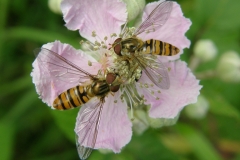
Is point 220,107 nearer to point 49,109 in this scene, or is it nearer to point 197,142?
point 197,142

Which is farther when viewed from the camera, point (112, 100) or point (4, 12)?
point (4, 12)

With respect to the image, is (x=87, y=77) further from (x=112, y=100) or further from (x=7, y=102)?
(x=7, y=102)

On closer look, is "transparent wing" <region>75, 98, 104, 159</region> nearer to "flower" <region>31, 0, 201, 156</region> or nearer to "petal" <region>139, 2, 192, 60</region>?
"flower" <region>31, 0, 201, 156</region>


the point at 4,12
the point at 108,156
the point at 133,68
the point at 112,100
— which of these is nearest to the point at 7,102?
the point at 4,12

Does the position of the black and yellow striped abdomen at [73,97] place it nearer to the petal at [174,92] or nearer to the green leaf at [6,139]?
the petal at [174,92]

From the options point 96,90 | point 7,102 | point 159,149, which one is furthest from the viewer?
point 7,102

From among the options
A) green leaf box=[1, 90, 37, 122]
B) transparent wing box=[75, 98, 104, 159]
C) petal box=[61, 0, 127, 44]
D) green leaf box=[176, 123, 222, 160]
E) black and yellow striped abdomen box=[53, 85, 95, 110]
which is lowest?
green leaf box=[176, 123, 222, 160]

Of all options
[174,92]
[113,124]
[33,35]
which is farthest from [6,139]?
[174,92]

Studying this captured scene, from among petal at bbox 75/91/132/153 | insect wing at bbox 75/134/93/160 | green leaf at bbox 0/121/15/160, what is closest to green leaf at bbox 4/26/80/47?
green leaf at bbox 0/121/15/160
